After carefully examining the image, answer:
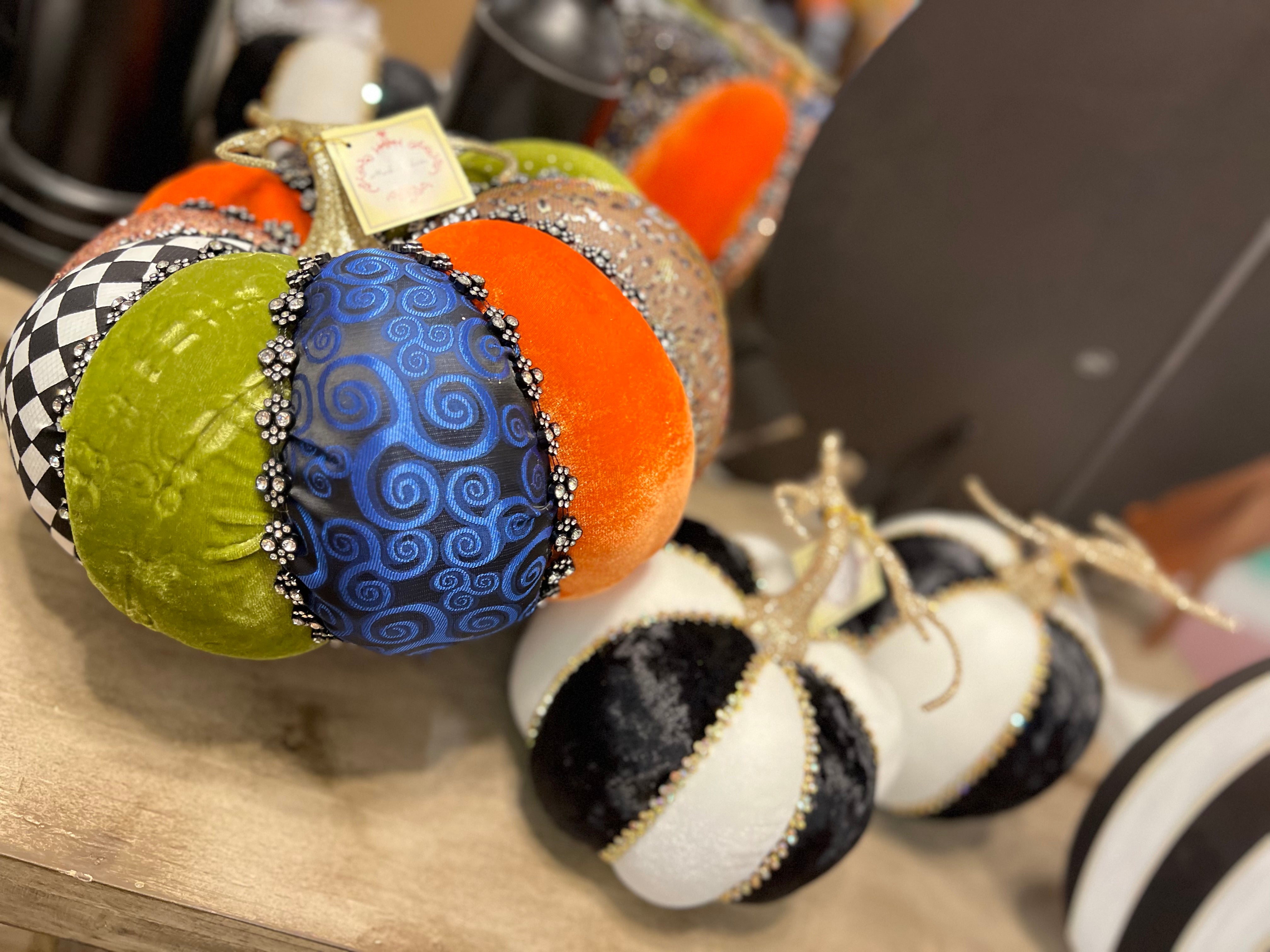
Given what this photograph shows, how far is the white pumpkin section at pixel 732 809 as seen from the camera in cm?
76

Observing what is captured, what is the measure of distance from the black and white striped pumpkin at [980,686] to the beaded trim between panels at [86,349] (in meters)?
0.71

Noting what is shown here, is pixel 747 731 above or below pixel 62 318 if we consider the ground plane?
below

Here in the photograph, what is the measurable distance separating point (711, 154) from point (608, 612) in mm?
751

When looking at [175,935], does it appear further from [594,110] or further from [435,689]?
[594,110]

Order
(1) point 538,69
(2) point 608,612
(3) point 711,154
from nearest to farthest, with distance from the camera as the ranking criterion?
(2) point 608,612, (1) point 538,69, (3) point 711,154

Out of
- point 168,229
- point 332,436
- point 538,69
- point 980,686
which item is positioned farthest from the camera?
point 538,69

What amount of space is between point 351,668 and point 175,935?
28 cm

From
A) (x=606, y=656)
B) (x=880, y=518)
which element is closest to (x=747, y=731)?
(x=606, y=656)

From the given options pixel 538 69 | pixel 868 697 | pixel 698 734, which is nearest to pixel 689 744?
pixel 698 734

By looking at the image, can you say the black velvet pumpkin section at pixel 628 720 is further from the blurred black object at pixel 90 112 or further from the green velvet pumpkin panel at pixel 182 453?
the blurred black object at pixel 90 112

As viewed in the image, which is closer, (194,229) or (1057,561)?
(194,229)

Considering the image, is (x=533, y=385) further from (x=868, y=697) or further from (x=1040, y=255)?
(x=1040, y=255)

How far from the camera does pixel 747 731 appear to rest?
0.78 m

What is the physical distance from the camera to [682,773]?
0.76 meters
